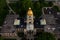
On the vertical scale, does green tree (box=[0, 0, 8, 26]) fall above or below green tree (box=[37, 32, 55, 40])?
above

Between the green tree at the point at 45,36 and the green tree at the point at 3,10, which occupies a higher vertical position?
the green tree at the point at 3,10

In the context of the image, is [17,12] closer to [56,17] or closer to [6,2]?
[6,2]

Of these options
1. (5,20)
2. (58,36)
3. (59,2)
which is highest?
(59,2)

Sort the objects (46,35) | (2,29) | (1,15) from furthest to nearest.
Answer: (1,15)
(2,29)
(46,35)

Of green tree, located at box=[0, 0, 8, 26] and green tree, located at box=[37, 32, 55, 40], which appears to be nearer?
green tree, located at box=[37, 32, 55, 40]

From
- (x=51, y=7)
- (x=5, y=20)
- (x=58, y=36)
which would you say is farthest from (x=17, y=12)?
(x=58, y=36)

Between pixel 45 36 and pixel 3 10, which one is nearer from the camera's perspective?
pixel 45 36

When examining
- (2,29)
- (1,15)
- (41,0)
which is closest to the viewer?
(2,29)

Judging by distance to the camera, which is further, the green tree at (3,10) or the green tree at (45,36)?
the green tree at (3,10)

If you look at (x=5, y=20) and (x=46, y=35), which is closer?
(x=46, y=35)

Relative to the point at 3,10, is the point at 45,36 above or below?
below

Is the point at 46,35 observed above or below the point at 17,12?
below
